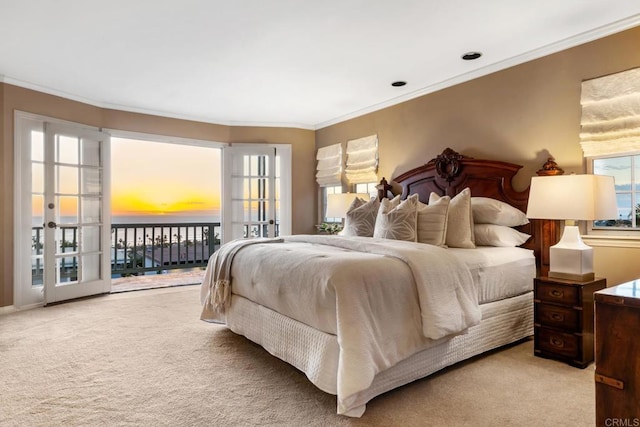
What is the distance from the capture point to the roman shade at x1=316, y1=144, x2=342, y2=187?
5750 millimetres

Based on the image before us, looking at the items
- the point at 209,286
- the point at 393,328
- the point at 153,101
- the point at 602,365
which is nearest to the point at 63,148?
the point at 153,101

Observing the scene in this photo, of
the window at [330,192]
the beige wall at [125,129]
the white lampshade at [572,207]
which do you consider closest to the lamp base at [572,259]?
the white lampshade at [572,207]

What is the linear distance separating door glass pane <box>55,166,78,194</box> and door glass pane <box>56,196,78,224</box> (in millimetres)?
85

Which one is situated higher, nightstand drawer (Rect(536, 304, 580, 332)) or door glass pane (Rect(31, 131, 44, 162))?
door glass pane (Rect(31, 131, 44, 162))

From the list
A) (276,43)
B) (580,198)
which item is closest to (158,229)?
(276,43)

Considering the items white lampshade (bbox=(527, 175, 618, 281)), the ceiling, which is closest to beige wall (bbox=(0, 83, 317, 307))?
the ceiling

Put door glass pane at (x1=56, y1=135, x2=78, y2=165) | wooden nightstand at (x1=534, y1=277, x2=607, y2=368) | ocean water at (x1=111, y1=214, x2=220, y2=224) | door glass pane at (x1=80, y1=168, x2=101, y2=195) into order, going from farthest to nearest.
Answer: ocean water at (x1=111, y1=214, x2=220, y2=224), door glass pane at (x1=80, y1=168, x2=101, y2=195), door glass pane at (x1=56, y1=135, x2=78, y2=165), wooden nightstand at (x1=534, y1=277, x2=607, y2=368)

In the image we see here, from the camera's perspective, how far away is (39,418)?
194cm

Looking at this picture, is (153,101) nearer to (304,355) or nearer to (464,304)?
(304,355)

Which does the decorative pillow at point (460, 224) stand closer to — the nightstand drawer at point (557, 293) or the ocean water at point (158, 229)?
the nightstand drawer at point (557, 293)

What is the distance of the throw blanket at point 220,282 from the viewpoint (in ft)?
10.1

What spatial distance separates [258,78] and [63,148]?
8.36 ft

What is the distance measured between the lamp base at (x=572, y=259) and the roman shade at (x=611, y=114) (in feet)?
2.40

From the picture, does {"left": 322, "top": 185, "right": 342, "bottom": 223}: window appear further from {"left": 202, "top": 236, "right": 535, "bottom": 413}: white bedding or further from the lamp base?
the lamp base
